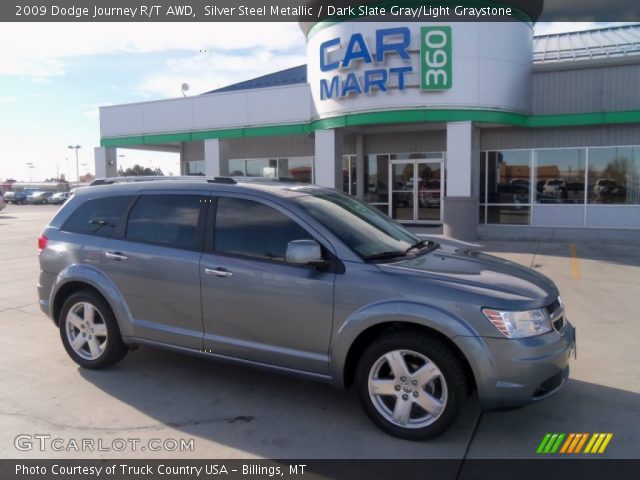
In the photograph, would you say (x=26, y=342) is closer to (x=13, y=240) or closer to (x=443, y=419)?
(x=443, y=419)

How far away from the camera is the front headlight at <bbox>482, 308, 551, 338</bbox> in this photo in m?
3.64

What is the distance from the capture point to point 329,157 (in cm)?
1576

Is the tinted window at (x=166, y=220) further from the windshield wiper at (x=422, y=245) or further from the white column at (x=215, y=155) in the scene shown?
the white column at (x=215, y=155)

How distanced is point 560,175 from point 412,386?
14.4 meters

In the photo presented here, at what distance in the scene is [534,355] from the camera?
3652mm

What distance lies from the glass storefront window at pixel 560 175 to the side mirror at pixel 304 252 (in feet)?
46.7

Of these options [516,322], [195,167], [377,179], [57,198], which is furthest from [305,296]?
[57,198]

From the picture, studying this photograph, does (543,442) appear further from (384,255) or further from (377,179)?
(377,179)

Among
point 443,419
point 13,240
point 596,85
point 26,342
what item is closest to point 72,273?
point 26,342

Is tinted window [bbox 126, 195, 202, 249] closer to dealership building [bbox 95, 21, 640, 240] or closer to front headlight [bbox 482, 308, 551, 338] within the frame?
front headlight [bbox 482, 308, 551, 338]

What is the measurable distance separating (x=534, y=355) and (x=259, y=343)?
2016 millimetres

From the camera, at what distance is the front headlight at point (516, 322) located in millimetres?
3645

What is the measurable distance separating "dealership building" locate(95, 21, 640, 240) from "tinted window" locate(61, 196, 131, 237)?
33.3 feet

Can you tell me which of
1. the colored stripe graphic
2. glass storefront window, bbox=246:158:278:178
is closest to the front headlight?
the colored stripe graphic
